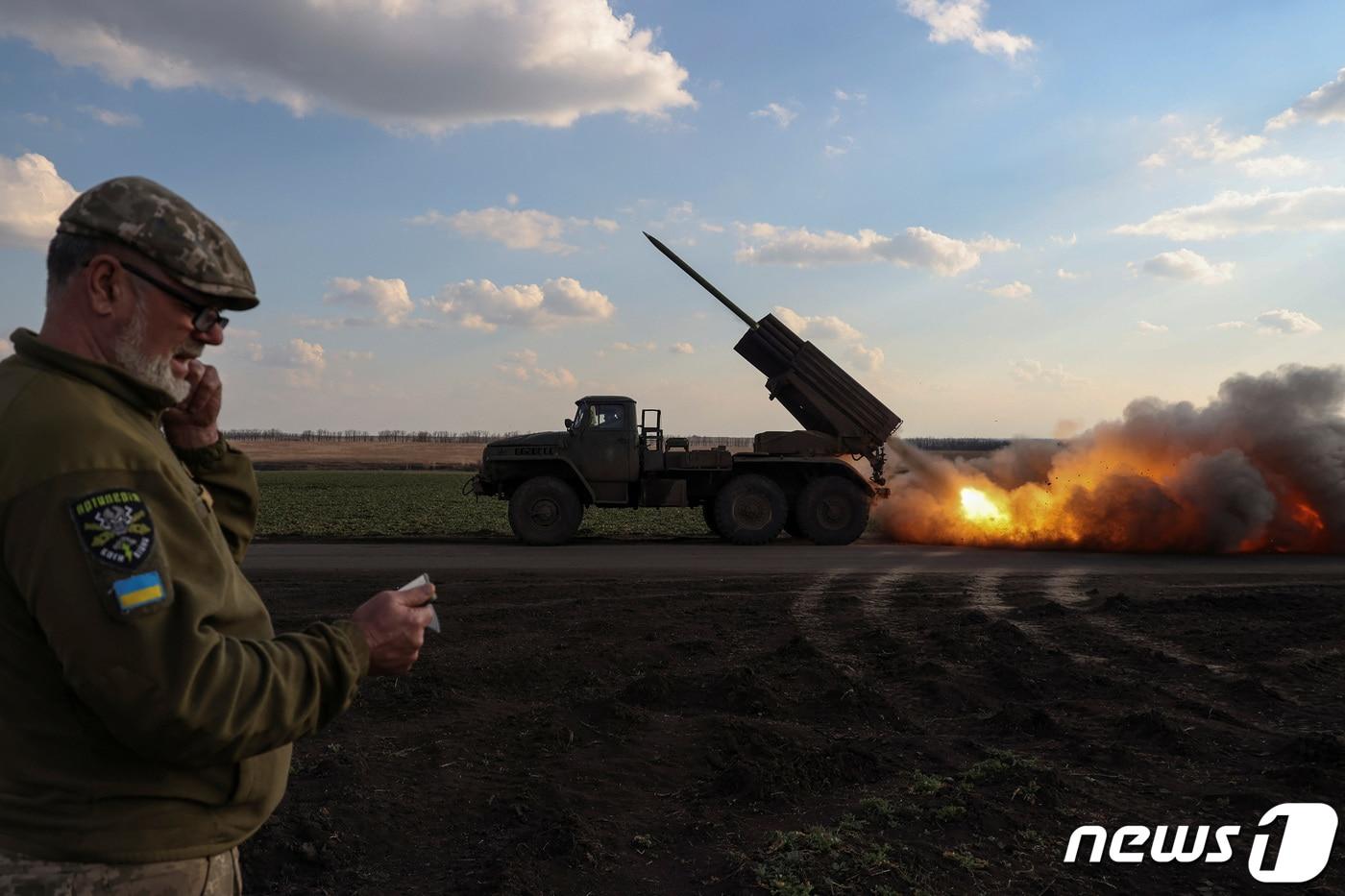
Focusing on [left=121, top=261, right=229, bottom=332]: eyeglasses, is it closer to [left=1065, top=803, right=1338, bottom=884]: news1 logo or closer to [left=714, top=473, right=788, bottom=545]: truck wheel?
[left=1065, top=803, right=1338, bottom=884]: news1 logo

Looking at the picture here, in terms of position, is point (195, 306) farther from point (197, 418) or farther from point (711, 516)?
point (711, 516)

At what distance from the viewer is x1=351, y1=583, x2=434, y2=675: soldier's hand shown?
6.18 ft

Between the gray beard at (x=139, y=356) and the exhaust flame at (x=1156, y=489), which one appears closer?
the gray beard at (x=139, y=356)

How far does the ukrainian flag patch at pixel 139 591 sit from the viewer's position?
1497 millimetres

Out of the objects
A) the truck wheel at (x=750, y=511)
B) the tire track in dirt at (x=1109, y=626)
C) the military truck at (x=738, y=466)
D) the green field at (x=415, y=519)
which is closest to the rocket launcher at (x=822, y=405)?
the military truck at (x=738, y=466)

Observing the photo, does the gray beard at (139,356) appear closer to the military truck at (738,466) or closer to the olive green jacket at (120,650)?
the olive green jacket at (120,650)

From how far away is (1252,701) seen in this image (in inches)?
273

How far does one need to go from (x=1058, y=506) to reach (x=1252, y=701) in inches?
486

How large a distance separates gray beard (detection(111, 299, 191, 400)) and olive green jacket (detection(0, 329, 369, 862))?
35mm

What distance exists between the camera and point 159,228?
1735mm

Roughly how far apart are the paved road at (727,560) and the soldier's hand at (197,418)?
1143cm

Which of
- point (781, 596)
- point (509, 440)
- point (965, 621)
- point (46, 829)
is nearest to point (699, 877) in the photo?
point (46, 829)

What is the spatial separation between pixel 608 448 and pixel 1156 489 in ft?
32.4

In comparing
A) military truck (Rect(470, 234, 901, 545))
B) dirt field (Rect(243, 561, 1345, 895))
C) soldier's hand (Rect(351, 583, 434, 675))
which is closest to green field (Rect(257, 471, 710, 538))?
military truck (Rect(470, 234, 901, 545))
